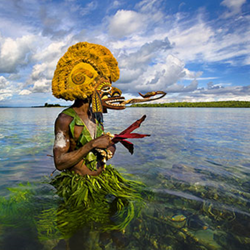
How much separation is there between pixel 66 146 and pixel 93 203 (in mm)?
910

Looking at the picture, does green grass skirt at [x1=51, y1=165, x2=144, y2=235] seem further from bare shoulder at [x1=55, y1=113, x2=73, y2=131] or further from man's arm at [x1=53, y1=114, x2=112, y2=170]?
bare shoulder at [x1=55, y1=113, x2=73, y2=131]

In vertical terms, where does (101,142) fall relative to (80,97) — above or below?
below

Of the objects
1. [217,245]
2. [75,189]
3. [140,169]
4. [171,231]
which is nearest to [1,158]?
[140,169]

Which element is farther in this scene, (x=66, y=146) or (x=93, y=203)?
(x=93, y=203)

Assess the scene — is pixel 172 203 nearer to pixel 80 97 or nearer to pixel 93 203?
pixel 93 203

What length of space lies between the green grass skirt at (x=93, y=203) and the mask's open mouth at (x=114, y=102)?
3.39ft

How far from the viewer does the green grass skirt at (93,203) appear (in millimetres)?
2482

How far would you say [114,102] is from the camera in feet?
8.80

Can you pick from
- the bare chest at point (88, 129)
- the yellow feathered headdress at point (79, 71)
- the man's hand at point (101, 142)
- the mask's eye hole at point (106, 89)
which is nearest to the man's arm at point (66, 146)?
the man's hand at point (101, 142)

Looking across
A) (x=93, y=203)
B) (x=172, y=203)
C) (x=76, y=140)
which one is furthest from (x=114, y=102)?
(x=172, y=203)

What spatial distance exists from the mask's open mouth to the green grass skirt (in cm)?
103

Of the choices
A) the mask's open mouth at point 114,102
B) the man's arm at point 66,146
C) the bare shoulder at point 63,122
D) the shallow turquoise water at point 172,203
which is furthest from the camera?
the mask's open mouth at point 114,102

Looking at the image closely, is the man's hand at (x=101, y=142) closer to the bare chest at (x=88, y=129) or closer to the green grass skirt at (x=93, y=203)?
the bare chest at (x=88, y=129)

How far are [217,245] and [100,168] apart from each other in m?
1.74
